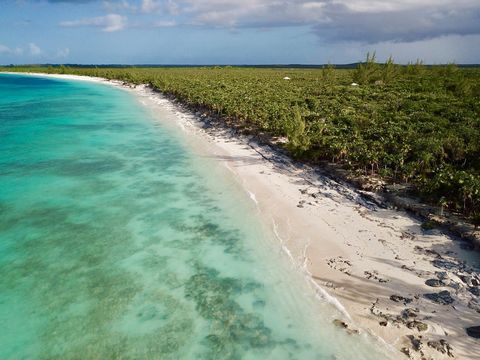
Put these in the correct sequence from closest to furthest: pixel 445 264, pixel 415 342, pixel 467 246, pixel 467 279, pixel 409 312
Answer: pixel 415 342 < pixel 409 312 < pixel 467 279 < pixel 445 264 < pixel 467 246

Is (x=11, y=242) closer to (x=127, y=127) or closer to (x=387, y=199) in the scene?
(x=387, y=199)

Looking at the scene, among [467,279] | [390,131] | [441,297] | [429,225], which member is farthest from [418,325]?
[390,131]

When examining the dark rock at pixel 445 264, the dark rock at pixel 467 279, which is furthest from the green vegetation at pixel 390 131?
the dark rock at pixel 467 279

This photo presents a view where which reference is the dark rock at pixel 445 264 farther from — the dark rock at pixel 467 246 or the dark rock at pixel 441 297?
the dark rock at pixel 441 297

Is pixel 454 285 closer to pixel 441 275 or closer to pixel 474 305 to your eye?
pixel 441 275

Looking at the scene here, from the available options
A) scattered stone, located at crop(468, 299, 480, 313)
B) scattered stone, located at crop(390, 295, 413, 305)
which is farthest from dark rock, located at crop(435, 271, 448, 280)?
scattered stone, located at crop(390, 295, 413, 305)

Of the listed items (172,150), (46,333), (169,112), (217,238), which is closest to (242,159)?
(172,150)
